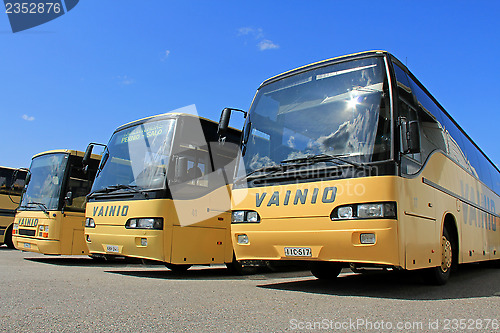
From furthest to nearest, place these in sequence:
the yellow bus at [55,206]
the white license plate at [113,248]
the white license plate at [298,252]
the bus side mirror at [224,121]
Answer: the yellow bus at [55,206] < the white license plate at [113,248] < the bus side mirror at [224,121] < the white license plate at [298,252]

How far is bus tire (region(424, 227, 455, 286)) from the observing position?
648 centimetres

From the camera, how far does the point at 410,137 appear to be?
5.24 meters

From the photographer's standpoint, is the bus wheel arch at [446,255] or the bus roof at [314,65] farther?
the bus wheel arch at [446,255]

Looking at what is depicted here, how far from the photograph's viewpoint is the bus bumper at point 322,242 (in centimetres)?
496

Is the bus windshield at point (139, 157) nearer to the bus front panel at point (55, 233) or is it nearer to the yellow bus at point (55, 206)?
the yellow bus at point (55, 206)

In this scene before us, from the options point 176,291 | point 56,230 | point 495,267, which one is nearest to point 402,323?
point 176,291

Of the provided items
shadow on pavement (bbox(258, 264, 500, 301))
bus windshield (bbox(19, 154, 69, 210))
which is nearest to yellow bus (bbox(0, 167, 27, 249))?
bus windshield (bbox(19, 154, 69, 210))

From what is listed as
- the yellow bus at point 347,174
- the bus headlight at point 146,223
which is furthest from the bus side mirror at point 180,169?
the yellow bus at point 347,174

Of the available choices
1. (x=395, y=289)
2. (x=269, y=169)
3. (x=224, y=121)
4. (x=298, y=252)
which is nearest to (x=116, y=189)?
(x=224, y=121)

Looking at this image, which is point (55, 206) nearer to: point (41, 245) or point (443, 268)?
point (41, 245)

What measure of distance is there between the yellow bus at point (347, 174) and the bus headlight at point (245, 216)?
0.6 inches

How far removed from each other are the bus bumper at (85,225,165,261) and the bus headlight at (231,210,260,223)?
1740 mm

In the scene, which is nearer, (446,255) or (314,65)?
(314,65)

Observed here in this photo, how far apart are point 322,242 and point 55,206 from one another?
25.4 feet
